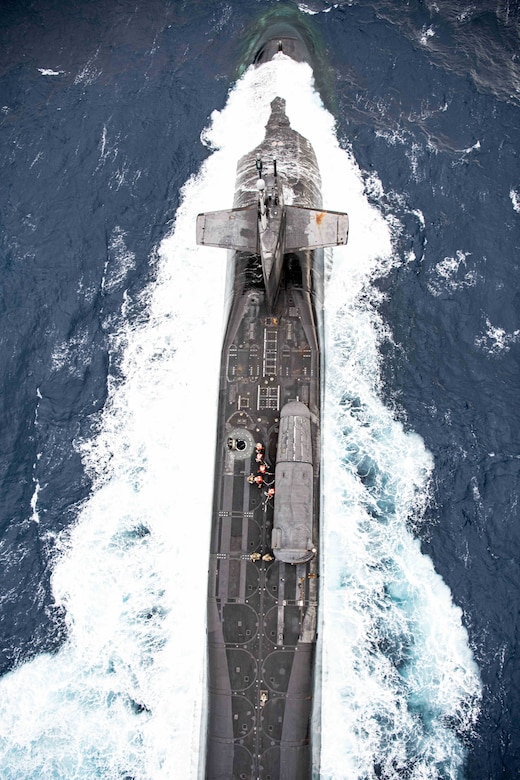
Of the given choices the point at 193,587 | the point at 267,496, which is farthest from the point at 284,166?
the point at 193,587

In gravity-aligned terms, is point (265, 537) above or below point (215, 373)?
below

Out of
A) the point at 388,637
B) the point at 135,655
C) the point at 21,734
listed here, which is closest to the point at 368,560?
the point at 388,637

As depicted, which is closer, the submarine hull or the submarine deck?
the submarine deck

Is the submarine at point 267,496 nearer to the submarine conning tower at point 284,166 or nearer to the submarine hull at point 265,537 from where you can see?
the submarine hull at point 265,537

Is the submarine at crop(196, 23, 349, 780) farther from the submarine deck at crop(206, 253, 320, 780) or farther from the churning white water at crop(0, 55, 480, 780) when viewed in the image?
the churning white water at crop(0, 55, 480, 780)

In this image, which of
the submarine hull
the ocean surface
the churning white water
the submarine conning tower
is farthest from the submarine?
the submarine conning tower

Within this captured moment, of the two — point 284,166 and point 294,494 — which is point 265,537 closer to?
point 294,494

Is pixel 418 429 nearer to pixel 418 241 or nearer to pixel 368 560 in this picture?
pixel 368 560
